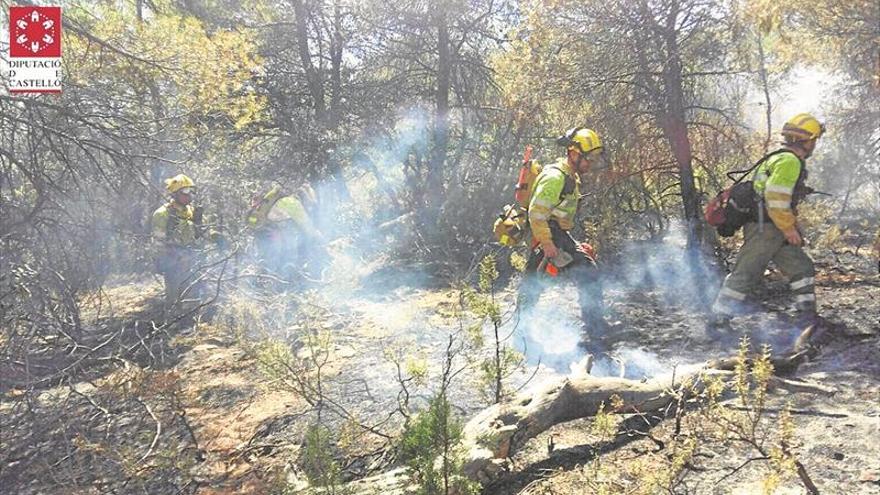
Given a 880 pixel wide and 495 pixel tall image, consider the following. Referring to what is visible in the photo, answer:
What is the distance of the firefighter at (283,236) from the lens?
9016 mm

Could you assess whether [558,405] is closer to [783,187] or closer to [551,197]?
[551,197]

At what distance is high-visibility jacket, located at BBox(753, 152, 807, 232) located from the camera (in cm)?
423

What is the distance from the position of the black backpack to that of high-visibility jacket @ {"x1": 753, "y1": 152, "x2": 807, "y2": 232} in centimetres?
21

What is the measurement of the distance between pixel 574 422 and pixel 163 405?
3.46 m

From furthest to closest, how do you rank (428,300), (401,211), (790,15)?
(401,211), (790,15), (428,300)

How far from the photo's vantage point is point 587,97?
7.55 meters

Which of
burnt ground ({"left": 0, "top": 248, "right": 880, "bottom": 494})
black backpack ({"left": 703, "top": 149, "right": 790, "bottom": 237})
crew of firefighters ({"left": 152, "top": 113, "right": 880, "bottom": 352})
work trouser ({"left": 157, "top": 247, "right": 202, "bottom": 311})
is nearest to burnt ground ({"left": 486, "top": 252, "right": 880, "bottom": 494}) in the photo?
burnt ground ({"left": 0, "top": 248, "right": 880, "bottom": 494})

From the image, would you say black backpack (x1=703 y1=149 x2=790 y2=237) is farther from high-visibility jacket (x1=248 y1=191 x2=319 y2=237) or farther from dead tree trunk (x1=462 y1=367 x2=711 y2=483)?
high-visibility jacket (x1=248 y1=191 x2=319 y2=237)

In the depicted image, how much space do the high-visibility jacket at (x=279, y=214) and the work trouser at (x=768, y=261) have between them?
6.72 meters

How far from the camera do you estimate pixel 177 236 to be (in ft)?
24.8

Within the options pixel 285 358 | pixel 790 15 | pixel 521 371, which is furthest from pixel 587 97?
pixel 285 358

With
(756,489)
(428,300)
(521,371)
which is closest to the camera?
(756,489)

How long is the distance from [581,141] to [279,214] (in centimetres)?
612

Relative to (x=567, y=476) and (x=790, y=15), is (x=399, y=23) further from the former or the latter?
(x=567, y=476)
